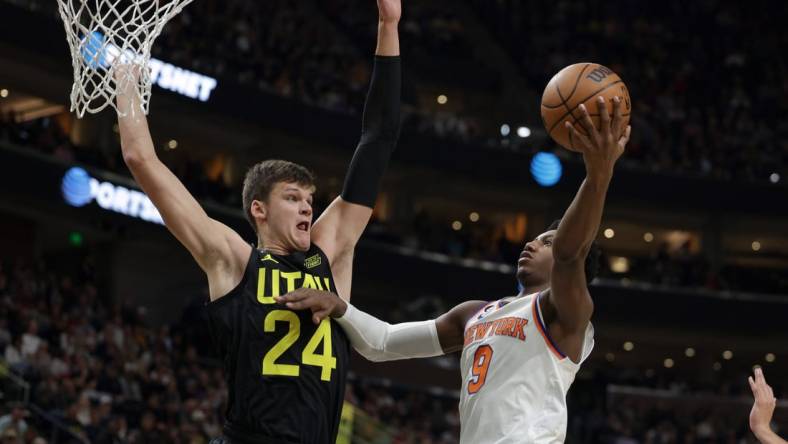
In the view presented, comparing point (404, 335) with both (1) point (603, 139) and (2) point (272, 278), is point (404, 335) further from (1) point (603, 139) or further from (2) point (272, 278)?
(1) point (603, 139)

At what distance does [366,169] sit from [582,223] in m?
1.19

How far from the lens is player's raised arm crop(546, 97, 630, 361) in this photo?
13.1ft

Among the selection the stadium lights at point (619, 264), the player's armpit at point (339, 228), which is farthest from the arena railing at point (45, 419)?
the stadium lights at point (619, 264)

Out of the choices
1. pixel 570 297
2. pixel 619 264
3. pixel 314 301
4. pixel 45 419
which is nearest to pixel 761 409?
pixel 570 297

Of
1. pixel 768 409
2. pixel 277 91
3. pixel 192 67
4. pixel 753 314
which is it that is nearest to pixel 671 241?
pixel 753 314

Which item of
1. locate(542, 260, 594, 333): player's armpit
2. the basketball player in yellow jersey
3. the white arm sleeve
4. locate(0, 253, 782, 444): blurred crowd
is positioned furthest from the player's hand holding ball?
locate(0, 253, 782, 444): blurred crowd

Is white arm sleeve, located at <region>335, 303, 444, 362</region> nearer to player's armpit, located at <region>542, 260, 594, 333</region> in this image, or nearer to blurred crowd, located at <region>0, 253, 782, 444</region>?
player's armpit, located at <region>542, 260, 594, 333</region>

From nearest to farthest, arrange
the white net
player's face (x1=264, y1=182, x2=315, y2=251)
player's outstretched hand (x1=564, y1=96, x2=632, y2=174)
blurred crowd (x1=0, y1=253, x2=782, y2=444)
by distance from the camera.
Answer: player's outstretched hand (x1=564, y1=96, x2=632, y2=174) < player's face (x1=264, y1=182, x2=315, y2=251) < the white net < blurred crowd (x1=0, y1=253, x2=782, y2=444)

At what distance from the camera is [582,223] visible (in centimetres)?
420

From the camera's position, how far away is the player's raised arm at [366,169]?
5.00 meters

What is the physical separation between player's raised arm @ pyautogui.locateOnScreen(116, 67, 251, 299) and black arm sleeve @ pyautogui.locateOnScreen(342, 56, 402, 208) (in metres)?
0.64

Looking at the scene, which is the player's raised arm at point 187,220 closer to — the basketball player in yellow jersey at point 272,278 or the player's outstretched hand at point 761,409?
the basketball player in yellow jersey at point 272,278

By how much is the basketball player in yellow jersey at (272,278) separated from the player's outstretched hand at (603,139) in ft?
4.16

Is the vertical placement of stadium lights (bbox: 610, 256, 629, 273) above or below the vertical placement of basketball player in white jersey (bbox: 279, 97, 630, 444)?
above
